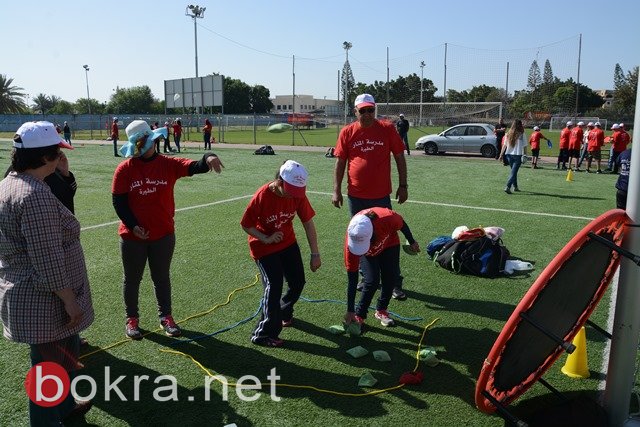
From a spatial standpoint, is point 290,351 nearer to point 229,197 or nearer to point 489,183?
point 229,197

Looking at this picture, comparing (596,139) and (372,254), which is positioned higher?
(596,139)

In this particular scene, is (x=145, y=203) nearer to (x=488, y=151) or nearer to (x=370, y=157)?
(x=370, y=157)

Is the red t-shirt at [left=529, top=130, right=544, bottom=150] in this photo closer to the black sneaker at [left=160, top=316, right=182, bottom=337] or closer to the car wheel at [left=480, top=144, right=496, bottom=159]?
the car wheel at [left=480, top=144, right=496, bottom=159]

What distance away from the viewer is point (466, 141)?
2442 cm

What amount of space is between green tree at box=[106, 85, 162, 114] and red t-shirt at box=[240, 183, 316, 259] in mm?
101241

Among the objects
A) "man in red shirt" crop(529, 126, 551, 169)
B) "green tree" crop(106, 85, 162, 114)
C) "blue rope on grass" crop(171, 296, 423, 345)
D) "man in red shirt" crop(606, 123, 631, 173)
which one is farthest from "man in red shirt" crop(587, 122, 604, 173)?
"green tree" crop(106, 85, 162, 114)

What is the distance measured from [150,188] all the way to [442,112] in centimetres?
3675

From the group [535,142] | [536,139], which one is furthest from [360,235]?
[535,142]

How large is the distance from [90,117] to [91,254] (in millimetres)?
49964

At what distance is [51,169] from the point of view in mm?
2809

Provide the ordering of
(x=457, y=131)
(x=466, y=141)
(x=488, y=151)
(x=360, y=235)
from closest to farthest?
(x=360, y=235) → (x=488, y=151) → (x=466, y=141) → (x=457, y=131)

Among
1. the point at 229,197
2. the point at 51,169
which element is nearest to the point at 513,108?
the point at 229,197

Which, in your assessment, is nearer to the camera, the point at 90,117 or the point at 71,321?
the point at 71,321
